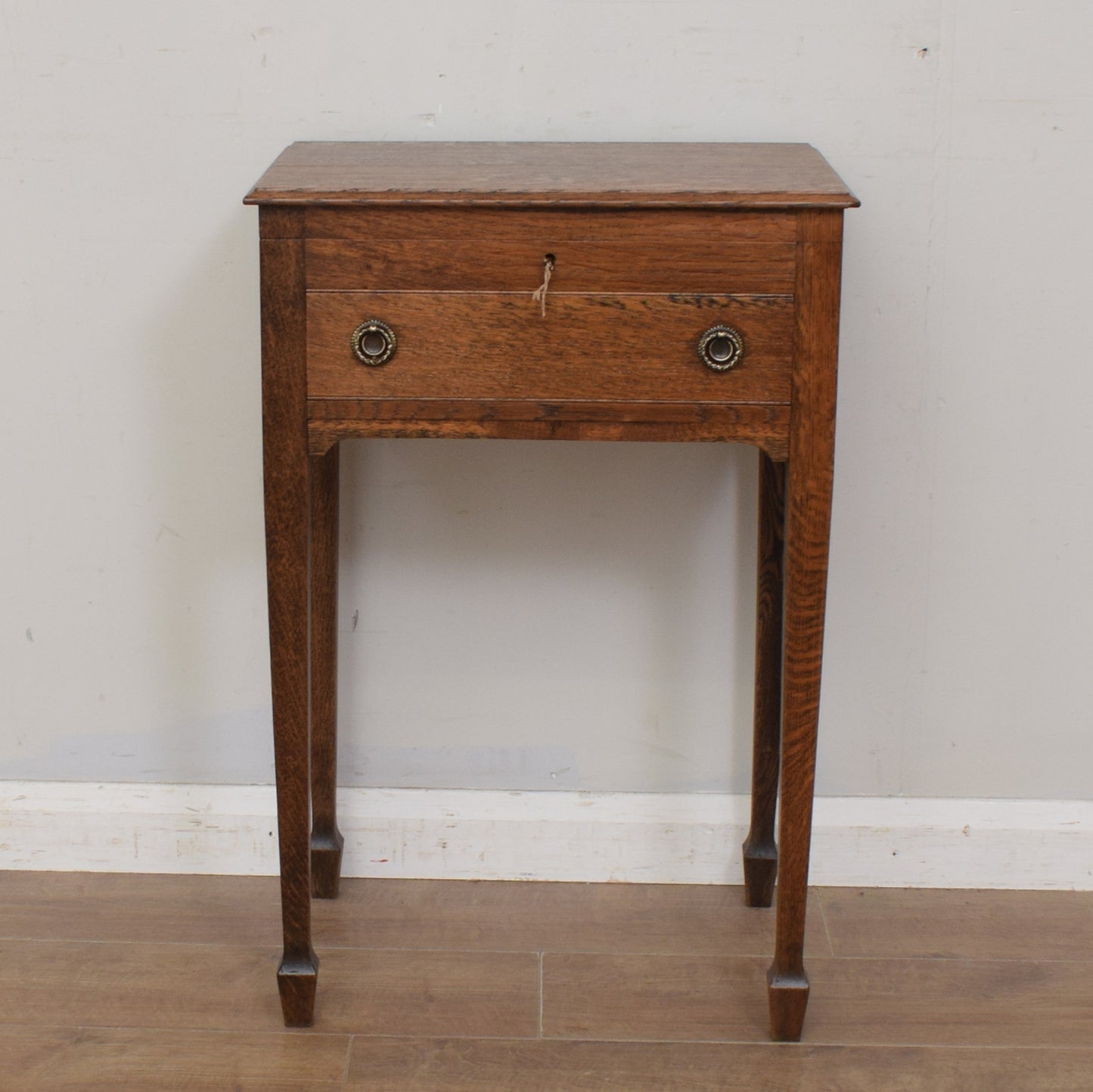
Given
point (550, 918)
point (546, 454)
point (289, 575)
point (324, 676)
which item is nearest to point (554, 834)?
point (550, 918)

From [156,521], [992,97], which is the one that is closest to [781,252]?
[992,97]

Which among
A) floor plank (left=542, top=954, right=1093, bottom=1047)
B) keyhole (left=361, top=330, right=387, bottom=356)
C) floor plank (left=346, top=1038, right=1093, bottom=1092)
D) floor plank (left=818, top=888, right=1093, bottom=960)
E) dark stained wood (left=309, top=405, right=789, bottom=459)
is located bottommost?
floor plank (left=818, top=888, right=1093, bottom=960)

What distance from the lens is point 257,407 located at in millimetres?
1781

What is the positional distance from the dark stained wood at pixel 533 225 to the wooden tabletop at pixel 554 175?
1cm

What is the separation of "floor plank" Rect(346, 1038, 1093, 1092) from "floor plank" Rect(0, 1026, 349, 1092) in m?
0.04

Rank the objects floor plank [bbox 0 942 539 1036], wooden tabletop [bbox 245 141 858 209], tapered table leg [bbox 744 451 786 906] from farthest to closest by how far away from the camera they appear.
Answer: tapered table leg [bbox 744 451 786 906], floor plank [bbox 0 942 539 1036], wooden tabletop [bbox 245 141 858 209]

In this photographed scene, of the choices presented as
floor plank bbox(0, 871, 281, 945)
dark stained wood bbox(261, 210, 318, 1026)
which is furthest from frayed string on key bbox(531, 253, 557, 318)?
floor plank bbox(0, 871, 281, 945)

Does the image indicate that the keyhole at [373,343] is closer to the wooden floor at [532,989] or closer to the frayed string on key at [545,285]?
the frayed string on key at [545,285]

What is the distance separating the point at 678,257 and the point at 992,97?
0.59m

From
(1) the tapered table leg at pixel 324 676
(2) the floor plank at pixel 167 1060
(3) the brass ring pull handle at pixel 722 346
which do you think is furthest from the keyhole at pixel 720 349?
(2) the floor plank at pixel 167 1060

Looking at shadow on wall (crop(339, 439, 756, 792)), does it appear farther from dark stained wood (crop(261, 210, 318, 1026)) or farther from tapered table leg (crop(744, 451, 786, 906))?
dark stained wood (crop(261, 210, 318, 1026))

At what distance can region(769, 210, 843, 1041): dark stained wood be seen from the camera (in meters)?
1.33

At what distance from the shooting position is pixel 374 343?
137 centimetres

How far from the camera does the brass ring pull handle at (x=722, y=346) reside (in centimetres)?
135
